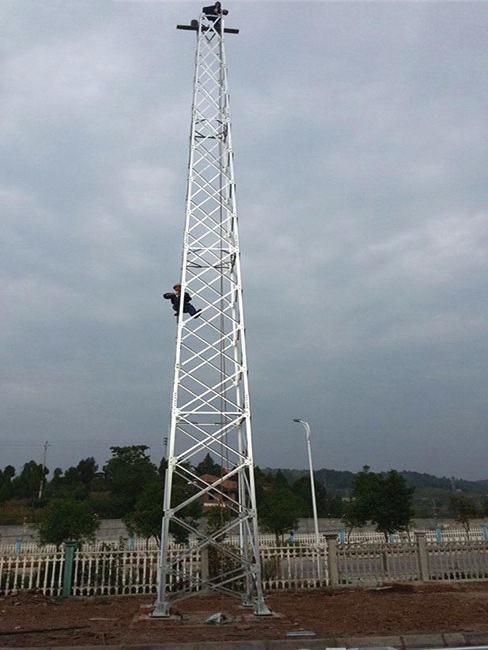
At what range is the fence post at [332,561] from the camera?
13.0 metres

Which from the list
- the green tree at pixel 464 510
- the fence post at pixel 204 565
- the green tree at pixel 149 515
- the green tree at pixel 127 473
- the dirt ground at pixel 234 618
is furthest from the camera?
the green tree at pixel 127 473

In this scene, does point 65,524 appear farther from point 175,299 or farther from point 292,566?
point 175,299

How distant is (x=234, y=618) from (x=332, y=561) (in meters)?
5.69

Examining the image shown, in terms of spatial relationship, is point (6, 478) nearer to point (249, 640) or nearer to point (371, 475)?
point (371, 475)

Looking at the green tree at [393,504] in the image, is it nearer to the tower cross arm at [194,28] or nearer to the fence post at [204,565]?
the fence post at [204,565]

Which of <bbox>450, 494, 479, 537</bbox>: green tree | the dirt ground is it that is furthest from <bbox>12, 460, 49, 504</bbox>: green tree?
the dirt ground

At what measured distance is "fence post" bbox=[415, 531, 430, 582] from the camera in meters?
13.6

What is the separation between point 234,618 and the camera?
26.5 feet

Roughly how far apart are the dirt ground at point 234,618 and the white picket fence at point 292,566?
0.58 meters

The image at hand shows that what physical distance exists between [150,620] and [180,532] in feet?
33.7

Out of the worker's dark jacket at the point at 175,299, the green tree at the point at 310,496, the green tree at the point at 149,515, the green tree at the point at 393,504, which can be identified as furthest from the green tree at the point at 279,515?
the green tree at the point at 310,496

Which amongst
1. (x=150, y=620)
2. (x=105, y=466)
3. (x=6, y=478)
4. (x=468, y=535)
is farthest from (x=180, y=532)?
(x=6, y=478)

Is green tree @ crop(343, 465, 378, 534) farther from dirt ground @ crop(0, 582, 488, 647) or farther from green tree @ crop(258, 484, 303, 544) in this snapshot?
dirt ground @ crop(0, 582, 488, 647)

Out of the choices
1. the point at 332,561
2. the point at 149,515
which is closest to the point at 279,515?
the point at 149,515
